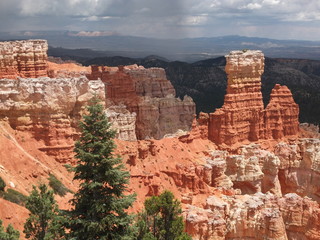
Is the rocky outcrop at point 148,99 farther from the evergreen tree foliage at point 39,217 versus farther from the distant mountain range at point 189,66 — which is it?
the evergreen tree foliage at point 39,217

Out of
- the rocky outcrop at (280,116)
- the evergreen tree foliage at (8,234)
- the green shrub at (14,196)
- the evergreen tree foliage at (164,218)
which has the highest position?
the rocky outcrop at (280,116)

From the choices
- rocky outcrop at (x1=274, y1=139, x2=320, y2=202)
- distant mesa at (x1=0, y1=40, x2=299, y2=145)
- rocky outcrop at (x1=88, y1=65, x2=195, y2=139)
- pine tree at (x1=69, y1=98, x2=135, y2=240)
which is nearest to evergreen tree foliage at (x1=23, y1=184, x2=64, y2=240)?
pine tree at (x1=69, y1=98, x2=135, y2=240)

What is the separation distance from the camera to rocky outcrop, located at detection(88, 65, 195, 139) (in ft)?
188

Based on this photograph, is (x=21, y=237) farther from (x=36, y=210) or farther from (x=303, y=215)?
(x=303, y=215)

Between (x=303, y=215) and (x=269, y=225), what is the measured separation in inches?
181

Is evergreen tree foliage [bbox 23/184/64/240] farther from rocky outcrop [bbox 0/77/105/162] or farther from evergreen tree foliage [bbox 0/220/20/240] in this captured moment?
rocky outcrop [bbox 0/77/105/162]

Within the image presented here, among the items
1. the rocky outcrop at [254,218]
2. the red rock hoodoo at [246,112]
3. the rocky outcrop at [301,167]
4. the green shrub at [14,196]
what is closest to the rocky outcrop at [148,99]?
the red rock hoodoo at [246,112]

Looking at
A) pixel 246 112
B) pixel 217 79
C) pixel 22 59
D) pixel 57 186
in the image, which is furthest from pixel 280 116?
pixel 217 79

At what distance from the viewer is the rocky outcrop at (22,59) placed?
138ft

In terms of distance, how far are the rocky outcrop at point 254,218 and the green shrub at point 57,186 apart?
8.41m

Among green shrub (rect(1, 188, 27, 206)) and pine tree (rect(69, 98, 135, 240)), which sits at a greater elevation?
pine tree (rect(69, 98, 135, 240))

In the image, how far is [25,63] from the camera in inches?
1688

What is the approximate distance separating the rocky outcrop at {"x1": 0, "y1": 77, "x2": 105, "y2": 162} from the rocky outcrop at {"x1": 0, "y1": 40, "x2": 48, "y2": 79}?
1150cm

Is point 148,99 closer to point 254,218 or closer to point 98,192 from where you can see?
point 254,218
